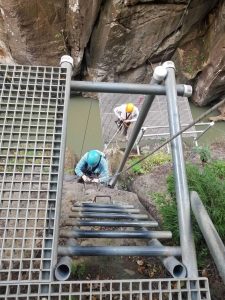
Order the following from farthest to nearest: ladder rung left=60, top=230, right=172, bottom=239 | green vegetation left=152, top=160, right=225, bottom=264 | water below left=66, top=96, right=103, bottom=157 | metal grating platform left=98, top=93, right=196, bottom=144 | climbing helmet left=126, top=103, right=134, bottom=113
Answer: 1. water below left=66, top=96, right=103, bottom=157
2. metal grating platform left=98, top=93, right=196, bottom=144
3. climbing helmet left=126, top=103, right=134, bottom=113
4. green vegetation left=152, top=160, right=225, bottom=264
5. ladder rung left=60, top=230, right=172, bottom=239

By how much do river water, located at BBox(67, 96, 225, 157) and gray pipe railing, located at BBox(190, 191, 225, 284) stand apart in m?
8.85

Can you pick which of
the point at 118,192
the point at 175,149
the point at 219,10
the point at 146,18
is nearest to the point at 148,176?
the point at 118,192

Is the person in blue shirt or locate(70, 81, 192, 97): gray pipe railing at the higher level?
the person in blue shirt

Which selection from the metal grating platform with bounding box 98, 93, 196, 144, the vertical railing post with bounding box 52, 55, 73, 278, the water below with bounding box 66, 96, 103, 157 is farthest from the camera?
the water below with bounding box 66, 96, 103, 157

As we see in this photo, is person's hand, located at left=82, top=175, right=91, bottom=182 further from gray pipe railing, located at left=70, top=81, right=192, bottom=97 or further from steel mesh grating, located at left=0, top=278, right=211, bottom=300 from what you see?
steel mesh grating, located at left=0, top=278, right=211, bottom=300

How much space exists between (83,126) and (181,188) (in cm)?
964

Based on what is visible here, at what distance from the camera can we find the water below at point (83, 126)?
10.6 m

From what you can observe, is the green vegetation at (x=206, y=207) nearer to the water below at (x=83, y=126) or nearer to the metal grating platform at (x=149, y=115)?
the metal grating platform at (x=149, y=115)

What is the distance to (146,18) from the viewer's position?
394 inches

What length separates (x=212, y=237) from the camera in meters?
1.29

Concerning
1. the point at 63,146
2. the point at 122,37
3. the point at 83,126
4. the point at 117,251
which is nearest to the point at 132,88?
the point at 63,146

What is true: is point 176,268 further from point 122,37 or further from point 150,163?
point 122,37

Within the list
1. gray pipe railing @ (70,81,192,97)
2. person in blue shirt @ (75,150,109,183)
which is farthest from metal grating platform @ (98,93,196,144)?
gray pipe railing @ (70,81,192,97)

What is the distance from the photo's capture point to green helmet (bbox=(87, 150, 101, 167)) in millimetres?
6266
